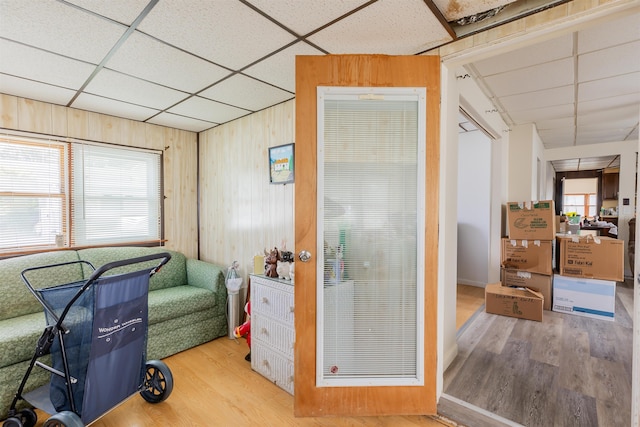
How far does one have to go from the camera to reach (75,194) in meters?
3.01

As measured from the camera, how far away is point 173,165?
3707 millimetres

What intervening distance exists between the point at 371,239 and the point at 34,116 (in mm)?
3243

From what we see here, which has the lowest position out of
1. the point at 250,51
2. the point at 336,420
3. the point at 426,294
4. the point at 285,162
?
the point at 336,420

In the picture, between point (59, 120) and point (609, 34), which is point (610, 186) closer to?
point (609, 34)

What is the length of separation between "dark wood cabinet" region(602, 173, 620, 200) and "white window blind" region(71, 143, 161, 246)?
11081mm

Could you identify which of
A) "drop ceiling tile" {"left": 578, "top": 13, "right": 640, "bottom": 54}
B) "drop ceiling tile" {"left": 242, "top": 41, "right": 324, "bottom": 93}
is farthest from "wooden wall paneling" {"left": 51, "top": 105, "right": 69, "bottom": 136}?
"drop ceiling tile" {"left": 578, "top": 13, "right": 640, "bottom": 54}

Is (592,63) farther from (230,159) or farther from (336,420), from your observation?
(230,159)

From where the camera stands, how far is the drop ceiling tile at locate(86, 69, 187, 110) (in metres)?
2.33

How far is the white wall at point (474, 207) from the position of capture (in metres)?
4.29

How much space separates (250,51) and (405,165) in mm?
1238

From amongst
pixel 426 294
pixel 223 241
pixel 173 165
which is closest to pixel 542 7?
pixel 426 294


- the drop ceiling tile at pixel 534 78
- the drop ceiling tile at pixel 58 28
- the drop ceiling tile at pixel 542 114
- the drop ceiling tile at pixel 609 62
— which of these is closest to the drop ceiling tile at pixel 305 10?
the drop ceiling tile at pixel 58 28

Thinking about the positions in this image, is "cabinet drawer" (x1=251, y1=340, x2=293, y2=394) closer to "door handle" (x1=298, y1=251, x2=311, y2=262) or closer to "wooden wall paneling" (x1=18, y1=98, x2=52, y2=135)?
"door handle" (x1=298, y1=251, x2=311, y2=262)

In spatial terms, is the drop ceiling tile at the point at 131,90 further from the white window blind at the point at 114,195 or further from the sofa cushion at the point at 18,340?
the sofa cushion at the point at 18,340
